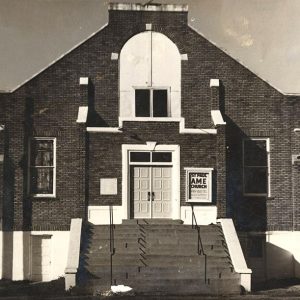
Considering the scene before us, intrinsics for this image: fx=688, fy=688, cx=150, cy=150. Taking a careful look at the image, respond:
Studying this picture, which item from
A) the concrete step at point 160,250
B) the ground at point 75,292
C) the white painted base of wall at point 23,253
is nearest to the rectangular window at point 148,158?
the white painted base of wall at point 23,253

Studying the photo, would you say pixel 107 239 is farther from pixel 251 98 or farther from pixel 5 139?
pixel 251 98

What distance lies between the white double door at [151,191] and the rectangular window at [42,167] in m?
2.65

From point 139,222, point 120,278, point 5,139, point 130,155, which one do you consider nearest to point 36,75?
point 5,139

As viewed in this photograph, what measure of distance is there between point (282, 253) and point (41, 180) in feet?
26.9

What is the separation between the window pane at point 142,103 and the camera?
22.6 meters

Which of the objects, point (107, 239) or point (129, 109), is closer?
point (107, 239)

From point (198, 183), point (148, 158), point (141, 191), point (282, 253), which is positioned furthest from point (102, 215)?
point (282, 253)

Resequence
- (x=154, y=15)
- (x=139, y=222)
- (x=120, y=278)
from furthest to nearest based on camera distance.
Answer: (x=154, y=15) < (x=139, y=222) < (x=120, y=278)

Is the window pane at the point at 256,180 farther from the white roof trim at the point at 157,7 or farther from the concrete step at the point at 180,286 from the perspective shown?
the white roof trim at the point at 157,7

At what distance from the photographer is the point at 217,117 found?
22031 millimetres

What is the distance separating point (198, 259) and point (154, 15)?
339 inches

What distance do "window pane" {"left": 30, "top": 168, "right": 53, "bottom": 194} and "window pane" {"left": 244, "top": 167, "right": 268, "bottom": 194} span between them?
21.1ft

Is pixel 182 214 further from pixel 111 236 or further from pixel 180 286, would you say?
pixel 180 286

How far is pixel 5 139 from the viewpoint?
73.2 feet
